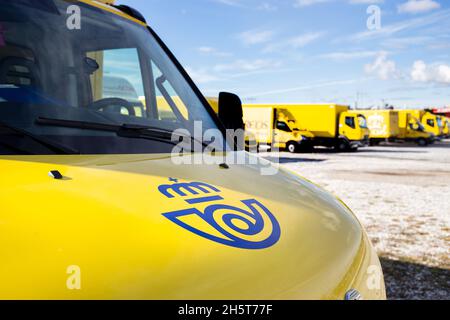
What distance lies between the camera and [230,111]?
8.25 feet

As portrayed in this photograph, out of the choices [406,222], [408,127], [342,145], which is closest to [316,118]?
[342,145]

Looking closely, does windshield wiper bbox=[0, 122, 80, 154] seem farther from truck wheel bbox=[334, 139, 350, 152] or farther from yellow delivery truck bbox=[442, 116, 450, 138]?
yellow delivery truck bbox=[442, 116, 450, 138]

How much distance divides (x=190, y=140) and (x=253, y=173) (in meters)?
0.39

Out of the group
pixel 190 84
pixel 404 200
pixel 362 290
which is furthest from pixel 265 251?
pixel 404 200

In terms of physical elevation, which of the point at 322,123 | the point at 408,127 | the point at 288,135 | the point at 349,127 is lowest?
the point at 288,135

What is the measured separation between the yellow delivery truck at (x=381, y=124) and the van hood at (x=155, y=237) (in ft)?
102

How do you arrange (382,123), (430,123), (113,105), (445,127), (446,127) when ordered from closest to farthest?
1. (113,105)
2. (382,123)
3. (430,123)
4. (445,127)
5. (446,127)

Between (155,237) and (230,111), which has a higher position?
(230,111)

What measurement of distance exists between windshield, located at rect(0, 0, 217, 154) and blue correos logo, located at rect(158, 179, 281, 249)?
0.43 meters

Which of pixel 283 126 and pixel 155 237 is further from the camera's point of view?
pixel 283 126

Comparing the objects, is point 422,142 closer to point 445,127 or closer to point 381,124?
point 381,124

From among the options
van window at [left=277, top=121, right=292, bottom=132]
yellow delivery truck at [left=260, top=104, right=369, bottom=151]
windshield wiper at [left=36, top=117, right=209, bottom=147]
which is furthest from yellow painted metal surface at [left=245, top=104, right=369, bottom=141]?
windshield wiper at [left=36, top=117, right=209, bottom=147]

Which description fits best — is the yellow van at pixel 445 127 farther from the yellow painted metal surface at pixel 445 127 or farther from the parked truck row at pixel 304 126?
the parked truck row at pixel 304 126

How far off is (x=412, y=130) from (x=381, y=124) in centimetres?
324
